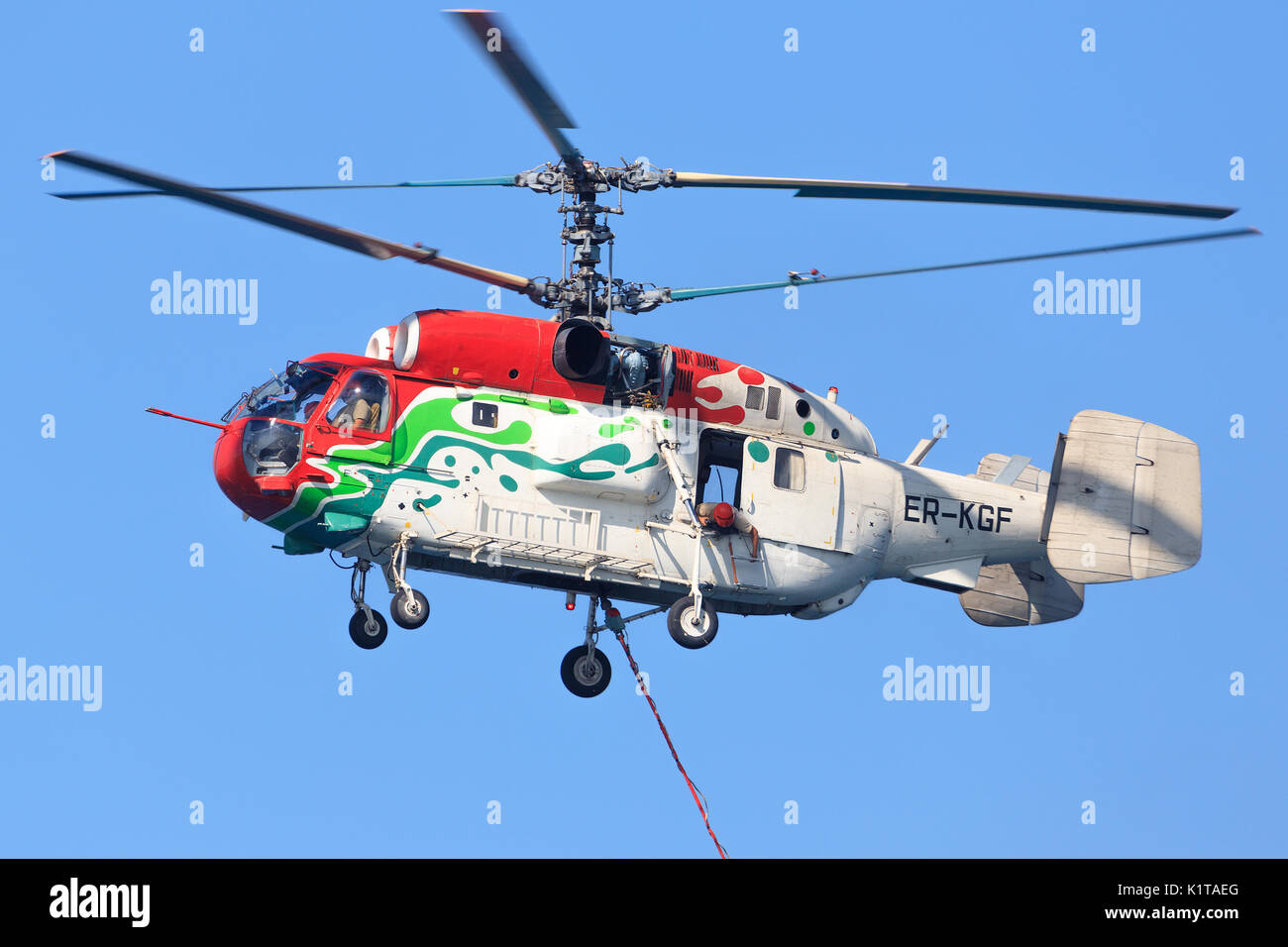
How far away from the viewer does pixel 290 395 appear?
22.4m

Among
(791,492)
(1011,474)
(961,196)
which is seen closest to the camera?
(961,196)

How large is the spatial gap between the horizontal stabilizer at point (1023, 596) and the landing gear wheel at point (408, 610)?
25.5ft

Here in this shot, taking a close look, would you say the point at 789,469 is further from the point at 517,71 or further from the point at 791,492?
the point at 517,71

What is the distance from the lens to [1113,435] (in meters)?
25.1

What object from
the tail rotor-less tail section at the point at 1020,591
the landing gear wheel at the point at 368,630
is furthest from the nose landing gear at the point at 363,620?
the tail rotor-less tail section at the point at 1020,591

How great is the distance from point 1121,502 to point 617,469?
6.37 m

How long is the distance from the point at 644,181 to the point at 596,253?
3.67 ft

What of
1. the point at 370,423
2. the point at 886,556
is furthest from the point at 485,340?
the point at 886,556

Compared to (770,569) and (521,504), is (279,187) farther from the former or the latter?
(770,569)

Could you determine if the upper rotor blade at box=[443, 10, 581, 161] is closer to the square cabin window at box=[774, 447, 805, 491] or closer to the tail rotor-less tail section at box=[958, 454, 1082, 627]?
the square cabin window at box=[774, 447, 805, 491]

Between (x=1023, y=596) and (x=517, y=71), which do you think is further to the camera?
(x=1023, y=596)

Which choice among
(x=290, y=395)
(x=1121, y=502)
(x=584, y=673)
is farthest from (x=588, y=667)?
(x=1121, y=502)

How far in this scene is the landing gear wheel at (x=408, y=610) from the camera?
21906 millimetres

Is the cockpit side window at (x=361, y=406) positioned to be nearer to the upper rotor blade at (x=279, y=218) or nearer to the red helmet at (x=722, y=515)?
the upper rotor blade at (x=279, y=218)
